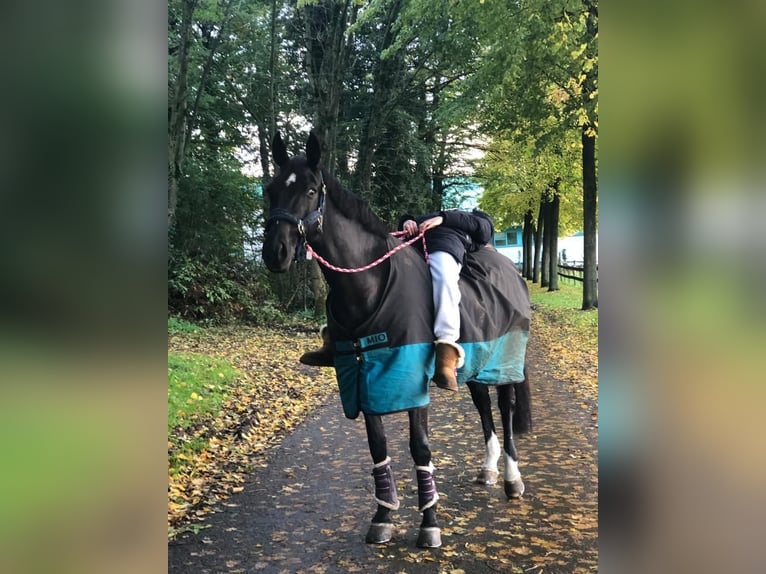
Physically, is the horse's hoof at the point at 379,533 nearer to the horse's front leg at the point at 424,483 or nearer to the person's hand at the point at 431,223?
the horse's front leg at the point at 424,483

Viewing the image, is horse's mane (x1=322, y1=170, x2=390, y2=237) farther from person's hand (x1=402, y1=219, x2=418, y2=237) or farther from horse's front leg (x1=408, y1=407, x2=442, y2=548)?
horse's front leg (x1=408, y1=407, x2=442, y2=548)

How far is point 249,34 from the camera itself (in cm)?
934

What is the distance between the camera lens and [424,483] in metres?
3.49

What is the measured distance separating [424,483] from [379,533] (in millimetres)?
424

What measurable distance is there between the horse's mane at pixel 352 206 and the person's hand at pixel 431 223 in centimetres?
42

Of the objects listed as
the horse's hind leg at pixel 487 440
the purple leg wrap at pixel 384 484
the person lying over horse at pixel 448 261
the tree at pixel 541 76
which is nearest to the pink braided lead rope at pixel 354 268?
the person lying over horse at pixel 448 261

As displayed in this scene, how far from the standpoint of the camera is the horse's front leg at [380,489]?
3480 millimetres

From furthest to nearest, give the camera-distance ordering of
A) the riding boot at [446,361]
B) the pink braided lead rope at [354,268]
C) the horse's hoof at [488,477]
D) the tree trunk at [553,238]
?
1. the tree trunk at [553,238]
2. the horse's hoof at [488,477]
3. the riding boot at [446,361]
4. the pink braided lead rope at [354,268]

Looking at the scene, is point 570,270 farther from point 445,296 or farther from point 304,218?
point 304,218
